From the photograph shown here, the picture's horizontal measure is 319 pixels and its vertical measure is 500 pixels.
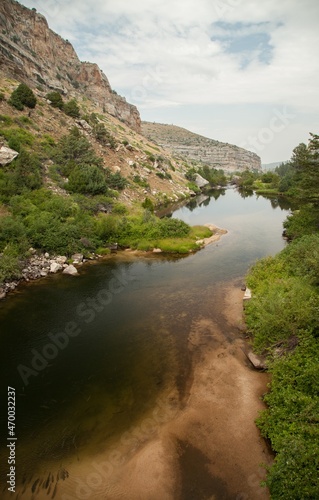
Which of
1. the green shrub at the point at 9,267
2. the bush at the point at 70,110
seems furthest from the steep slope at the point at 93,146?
the green shrub at the point at 9,267

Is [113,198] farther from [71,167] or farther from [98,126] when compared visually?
[98,126]

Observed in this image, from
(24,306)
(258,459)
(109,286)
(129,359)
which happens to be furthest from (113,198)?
(258,459)

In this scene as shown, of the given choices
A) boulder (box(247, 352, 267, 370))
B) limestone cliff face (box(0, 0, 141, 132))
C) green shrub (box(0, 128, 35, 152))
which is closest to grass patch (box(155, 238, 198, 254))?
boulder (box(247, 352, 267, 370))

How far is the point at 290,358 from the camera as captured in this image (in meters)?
12.6

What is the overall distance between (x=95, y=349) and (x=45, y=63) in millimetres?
86602

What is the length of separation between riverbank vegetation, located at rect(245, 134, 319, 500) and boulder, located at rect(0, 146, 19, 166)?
30.2 metres

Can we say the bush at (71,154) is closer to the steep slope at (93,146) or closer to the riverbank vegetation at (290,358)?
the steep slope at (93,146)

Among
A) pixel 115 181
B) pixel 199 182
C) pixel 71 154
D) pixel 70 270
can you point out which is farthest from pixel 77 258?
pixel 199 182

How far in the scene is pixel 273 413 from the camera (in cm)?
1081

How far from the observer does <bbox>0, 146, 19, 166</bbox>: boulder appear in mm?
33406

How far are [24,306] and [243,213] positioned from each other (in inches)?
1776

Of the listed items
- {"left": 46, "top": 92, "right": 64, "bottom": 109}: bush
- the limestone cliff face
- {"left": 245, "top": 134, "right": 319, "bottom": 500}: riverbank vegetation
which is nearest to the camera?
{"left": 245, "top": 134, "right": 319, "bottom": 500}: riverbank vegetation

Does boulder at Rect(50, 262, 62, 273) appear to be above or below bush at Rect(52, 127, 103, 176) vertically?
below

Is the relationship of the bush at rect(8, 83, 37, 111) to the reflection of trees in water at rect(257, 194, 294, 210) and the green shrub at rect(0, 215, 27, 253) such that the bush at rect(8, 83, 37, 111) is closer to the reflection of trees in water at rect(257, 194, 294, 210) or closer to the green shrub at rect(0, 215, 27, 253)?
the green shrub at rect(0, 215, 27, 253)
